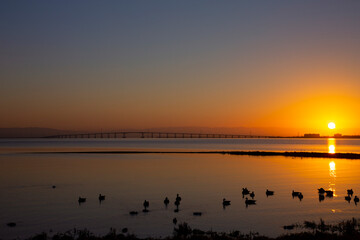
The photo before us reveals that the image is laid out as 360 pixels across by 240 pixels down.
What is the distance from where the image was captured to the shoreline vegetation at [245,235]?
19.6 metres

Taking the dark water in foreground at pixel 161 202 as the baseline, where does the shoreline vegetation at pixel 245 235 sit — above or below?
above

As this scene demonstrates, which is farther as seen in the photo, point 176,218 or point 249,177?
point 249,177

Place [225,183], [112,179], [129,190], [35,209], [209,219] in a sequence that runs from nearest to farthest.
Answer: [209,219], [35,209], [129,190], [225,183], [112,179]

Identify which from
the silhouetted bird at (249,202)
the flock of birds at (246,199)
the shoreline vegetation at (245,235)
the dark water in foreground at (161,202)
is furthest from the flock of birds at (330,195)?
the shoreline vegetation at (245,235)

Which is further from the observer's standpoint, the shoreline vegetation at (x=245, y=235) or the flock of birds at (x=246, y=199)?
the flock of birds at (x=246, y=199)

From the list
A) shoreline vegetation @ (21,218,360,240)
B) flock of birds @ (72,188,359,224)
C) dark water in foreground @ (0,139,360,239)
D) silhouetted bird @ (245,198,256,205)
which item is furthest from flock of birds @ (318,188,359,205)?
shoreline vegetation @ (21,218,360,240)

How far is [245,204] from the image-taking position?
31.8m

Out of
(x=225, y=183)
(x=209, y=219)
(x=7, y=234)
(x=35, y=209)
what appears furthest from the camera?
(x=225, y=183)

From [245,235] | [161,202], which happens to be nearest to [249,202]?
[161,202]

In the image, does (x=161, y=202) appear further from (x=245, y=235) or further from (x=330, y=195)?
(x=330, y=195)

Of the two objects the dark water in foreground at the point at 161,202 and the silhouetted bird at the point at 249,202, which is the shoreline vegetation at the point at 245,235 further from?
the silhouetted bird at the point at 249,202

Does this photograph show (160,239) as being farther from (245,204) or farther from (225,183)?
(225,183)

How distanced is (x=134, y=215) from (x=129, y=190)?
40.8 feet

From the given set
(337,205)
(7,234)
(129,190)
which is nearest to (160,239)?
(7,234)
